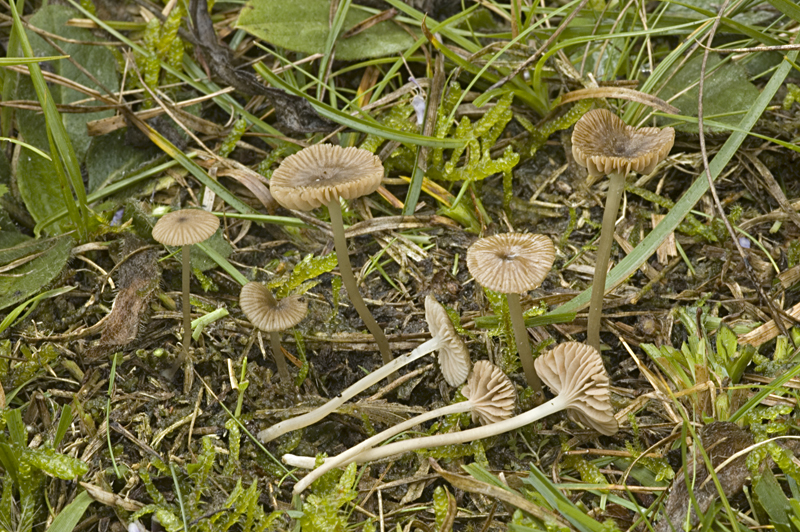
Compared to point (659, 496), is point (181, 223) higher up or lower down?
higher up

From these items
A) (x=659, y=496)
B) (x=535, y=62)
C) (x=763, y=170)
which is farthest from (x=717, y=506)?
(x=535, y=62)

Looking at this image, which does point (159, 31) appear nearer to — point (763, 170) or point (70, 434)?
point (70, 434)

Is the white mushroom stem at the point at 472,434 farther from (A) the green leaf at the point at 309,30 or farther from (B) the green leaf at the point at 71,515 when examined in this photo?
(A) the green leaf at the point at 309,30

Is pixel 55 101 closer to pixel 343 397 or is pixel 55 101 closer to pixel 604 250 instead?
pixel 343 397

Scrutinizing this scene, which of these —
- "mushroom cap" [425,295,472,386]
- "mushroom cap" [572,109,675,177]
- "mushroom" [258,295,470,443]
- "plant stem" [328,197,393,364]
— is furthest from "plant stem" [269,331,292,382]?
"mushroom cap" [572,109,675,177]

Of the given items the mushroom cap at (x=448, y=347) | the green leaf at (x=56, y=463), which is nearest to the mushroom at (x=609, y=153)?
the mushroom cap at (x=448, y=347)

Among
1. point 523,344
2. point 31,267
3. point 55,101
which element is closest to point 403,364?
point 523,344
